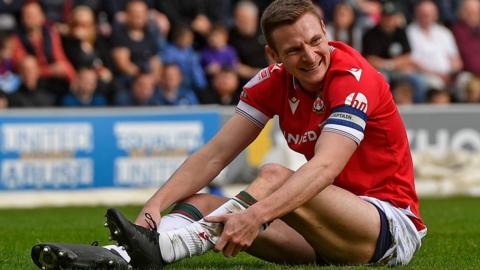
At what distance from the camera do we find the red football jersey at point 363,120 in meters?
6.34

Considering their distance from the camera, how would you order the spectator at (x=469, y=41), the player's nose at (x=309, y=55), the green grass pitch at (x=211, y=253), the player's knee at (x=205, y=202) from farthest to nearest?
the spectator at (x=469, y=41) < the green grass pitch at (x=211, y=253) < the player's knee at (x=205, y=202) < the player's nose at (x=309, y=55)

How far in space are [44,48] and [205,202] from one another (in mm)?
10562

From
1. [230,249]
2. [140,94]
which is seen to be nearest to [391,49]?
[140,94]

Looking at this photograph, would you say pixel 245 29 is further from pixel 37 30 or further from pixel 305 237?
pixel 305 237

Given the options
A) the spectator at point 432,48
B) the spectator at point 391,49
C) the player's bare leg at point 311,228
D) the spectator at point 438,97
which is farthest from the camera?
the spectator at point 432,48

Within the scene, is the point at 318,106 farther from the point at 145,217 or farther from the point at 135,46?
the point at 135,46

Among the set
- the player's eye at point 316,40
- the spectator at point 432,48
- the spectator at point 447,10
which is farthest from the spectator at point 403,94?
the player's eye at point 316,40

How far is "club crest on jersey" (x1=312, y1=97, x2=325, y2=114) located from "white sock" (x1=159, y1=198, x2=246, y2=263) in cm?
74

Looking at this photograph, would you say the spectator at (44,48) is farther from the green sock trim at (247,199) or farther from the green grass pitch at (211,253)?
the green sock trim at (247,199)

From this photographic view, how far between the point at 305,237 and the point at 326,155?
595mm

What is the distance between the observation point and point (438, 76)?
19109 mm

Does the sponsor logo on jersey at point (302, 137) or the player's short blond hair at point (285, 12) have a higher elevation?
the player's short blond hair at point (285, 12)

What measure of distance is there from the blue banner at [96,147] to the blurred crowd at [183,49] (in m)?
0.86

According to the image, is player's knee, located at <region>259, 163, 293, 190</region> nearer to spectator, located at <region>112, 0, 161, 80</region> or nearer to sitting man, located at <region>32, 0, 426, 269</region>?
sitting man, located at <region>32, 0, 426, 269</region>
